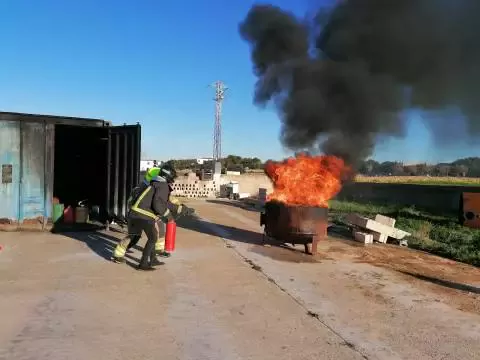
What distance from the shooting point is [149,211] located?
22.6ft

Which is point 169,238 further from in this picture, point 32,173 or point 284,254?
point 32,173

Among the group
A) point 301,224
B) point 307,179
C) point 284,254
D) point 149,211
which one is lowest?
point 284,254

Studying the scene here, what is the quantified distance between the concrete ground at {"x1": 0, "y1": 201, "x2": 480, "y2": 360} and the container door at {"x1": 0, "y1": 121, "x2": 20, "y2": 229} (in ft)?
6.45

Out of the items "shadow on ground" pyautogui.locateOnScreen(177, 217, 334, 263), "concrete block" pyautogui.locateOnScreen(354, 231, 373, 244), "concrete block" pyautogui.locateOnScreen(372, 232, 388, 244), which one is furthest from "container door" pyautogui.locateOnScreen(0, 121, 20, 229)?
"concrete block" pyautogui.locateOnScreen(372, 232, 388, 244)

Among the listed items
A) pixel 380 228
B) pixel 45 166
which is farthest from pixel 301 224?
pixel 45 166

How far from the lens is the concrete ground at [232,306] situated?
157 inches

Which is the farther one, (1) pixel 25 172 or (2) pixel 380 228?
(2) pixel 380 228

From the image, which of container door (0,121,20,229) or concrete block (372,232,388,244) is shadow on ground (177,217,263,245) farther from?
container door (0,121,20,229)

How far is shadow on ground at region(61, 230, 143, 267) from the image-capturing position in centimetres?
767

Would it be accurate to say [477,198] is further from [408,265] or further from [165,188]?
[165,188]

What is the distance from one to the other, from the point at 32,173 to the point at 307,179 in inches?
244

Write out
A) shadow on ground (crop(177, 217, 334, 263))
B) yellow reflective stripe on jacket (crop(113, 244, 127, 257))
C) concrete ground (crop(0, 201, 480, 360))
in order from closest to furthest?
concrete ground (crop(0, 201, 480, 360)) → yellow reflective stripe on jacket (crop(113, 244, 127, 257)) → shadow on ground (crop(177, 217, 334, 263))

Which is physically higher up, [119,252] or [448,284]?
[119,252]

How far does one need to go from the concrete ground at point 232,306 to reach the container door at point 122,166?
2400 mm
